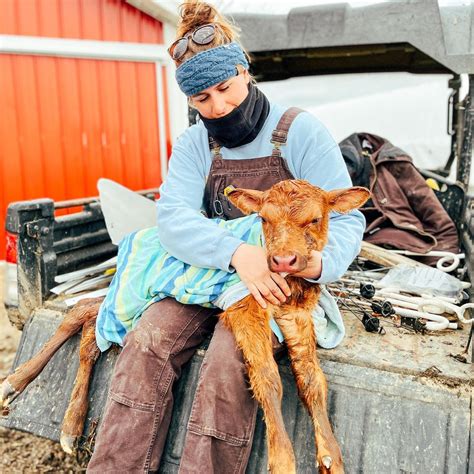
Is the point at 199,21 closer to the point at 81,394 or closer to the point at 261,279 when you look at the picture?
the point at 261,279

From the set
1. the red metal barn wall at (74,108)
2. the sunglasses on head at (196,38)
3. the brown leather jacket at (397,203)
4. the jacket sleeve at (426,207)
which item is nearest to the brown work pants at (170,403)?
the sunglasses on head at (196,38)

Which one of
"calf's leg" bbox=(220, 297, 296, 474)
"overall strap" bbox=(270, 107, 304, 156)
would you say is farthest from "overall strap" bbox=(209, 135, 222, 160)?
"calf's leg" bbox=(220, 297, 296, 474)

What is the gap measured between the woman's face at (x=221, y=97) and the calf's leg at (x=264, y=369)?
908 millimetres

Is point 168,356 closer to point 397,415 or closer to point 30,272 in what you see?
point 397,415

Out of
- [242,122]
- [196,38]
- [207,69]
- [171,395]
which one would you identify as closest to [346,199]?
[242,122]

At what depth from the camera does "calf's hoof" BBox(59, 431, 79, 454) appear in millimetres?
2488

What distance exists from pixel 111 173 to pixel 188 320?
19.5 feet

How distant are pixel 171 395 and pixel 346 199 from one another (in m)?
1.17

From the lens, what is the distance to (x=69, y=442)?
2.49m

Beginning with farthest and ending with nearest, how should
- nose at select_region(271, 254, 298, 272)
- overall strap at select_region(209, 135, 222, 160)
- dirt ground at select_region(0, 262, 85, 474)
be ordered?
dirt ground at select_region(0, 262, 85, 474) → overall strap at select_region(209, 135, 222, 160) → nose at select_region(271, 254, 298, 272)

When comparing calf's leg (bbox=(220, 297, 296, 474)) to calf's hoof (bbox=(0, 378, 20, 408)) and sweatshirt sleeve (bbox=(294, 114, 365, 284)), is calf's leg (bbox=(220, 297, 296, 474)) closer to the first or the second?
sweatshirt sleeve (bbox=(294, 114, 365, 284))

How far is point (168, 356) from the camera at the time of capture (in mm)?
2250

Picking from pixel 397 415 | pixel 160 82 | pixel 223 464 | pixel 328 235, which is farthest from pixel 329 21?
pixel 160 82

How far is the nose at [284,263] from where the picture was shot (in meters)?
1.85
